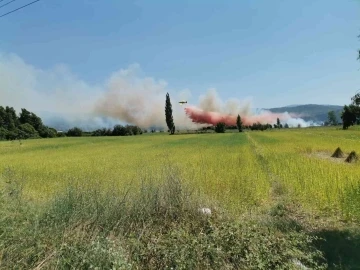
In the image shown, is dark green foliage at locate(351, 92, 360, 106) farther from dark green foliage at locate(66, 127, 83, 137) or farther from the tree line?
dark green foliage at locate(66, 127, 83, 137)

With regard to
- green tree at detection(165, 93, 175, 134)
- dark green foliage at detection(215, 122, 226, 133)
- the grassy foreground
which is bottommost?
the grassy foreground

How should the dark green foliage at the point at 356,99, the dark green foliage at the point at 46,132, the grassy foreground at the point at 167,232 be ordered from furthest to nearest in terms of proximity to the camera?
the dark green foliage at the point at 46,132
the dark green foliage at the point at 356,99
the grassy foreground at the point at 167,232

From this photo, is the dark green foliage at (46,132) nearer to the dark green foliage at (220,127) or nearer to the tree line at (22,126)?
the tree line at (22,126)

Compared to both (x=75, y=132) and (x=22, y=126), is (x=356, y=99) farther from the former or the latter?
(x=22, y=126)

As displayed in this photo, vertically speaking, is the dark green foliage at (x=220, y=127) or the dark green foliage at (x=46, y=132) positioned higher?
the dark green foliage at (x=46, y=132)

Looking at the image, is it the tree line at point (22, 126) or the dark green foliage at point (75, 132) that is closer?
the tree line at point (22, 126)

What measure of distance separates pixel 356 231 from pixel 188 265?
4177mm

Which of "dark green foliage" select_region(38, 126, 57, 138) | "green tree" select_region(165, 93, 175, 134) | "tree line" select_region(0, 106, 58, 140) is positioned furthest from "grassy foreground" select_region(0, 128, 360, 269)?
"dark green foliage" select_region(38, 126, 57, 138)

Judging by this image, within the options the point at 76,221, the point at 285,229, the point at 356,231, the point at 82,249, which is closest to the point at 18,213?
the point at 76,221

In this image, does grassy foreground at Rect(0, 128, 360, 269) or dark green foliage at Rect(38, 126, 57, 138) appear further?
dark green foliage at Rect(38, 126, 57, 138)

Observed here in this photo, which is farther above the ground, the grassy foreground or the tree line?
the tree line

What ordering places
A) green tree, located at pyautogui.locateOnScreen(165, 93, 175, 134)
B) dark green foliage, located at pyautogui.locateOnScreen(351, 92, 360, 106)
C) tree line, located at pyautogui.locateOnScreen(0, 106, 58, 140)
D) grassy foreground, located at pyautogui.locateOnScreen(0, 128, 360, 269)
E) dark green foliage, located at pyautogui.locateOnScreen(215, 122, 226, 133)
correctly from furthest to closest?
dark green foliage, located at pyautogui.locateOnScreen(215, 122, 226, 133), green tree, located at pyautogui.locateOnScreen(165, 93, 175, 134), tree line, located at pyautogui.locateOnScreen(0, 106, 58, 140), dark green foliage, located at pyautogui.locateOnScreen(351, 92, 360, 106), grassy foreground, located at pyautogui.locateOnScreen(0, 128, 360, 269)

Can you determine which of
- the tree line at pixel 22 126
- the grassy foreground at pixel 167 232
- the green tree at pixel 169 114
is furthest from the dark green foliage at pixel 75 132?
the grassy foreground at pixel 167 232

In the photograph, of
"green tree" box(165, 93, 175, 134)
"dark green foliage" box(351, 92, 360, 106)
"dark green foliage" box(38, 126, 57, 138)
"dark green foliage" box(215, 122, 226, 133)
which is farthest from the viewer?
"dark green foliage" box(215, 122, 226, 133)
